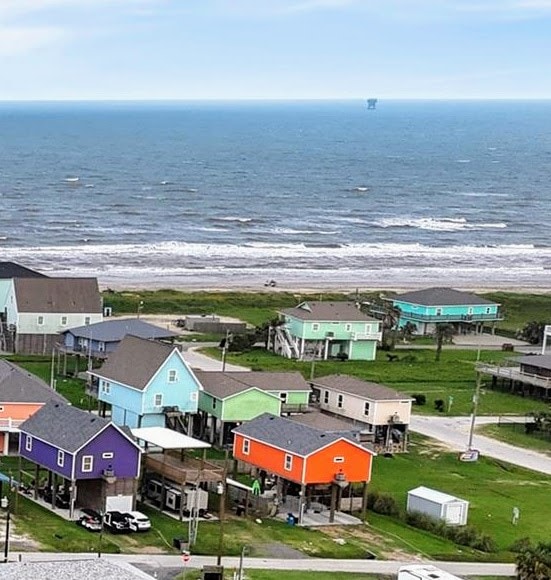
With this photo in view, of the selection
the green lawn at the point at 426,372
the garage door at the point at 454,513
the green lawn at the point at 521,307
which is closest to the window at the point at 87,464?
the garage door at the point at 454,513

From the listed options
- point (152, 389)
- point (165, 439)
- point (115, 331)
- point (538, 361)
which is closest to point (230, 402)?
point (152, 389)

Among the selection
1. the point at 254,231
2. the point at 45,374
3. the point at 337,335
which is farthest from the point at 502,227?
the point at 45,374

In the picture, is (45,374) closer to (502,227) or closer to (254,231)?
(254,231)

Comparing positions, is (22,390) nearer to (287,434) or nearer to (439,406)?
(287,434)

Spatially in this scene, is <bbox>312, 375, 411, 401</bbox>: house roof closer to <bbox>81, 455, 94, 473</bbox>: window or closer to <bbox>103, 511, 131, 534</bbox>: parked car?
<bbox>81, 455, 94, 473</bbox>: window

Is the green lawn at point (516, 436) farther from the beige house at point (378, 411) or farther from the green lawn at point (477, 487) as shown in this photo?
the beige house at point (378, 411)

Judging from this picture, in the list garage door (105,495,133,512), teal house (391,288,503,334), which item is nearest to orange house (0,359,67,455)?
garage door (105,495,133,512)
